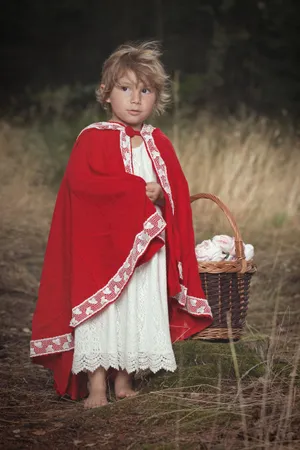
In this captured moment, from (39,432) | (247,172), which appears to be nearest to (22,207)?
(247,172)

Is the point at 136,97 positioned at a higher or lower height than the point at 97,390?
higher

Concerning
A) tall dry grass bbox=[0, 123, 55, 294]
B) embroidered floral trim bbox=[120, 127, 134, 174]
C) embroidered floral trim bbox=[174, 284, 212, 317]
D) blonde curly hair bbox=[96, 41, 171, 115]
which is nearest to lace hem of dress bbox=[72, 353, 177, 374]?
embroidered floral trim bbox=[174, 284, 212, 317]

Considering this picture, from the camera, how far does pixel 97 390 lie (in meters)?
3.46

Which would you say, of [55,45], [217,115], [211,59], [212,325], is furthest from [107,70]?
[55,45]

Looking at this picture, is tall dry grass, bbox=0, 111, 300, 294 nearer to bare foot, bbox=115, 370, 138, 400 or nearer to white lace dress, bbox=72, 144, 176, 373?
bare foot, bbox=115, 370, 138, 400

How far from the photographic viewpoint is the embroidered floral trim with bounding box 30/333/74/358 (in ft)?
11.7

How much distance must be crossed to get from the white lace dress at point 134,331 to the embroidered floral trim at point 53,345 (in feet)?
0.43

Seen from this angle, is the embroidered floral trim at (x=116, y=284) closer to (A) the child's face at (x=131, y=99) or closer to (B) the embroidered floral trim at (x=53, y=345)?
(B) the embroidered floral trim at (x=53, y=345)

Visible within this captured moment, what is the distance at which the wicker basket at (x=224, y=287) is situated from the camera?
3.89m

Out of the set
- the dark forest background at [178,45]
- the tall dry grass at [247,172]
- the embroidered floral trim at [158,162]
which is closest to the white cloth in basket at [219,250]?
the embroidered floral trim at [158,162]

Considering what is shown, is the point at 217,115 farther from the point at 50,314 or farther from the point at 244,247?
the point at 50,314

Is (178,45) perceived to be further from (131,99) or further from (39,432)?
(39,432)

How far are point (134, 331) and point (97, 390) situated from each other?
315 millimetres

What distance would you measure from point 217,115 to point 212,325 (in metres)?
6.23
